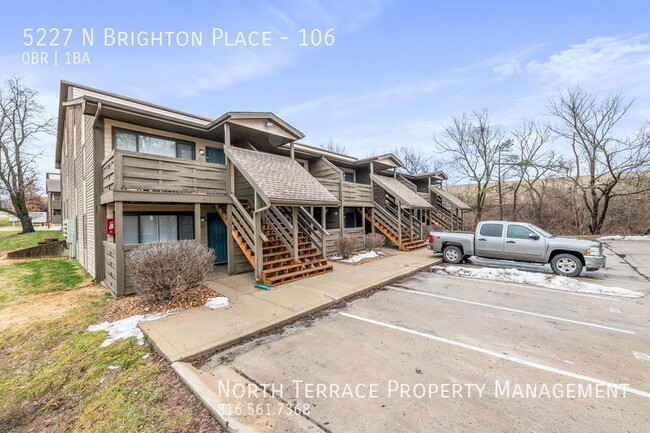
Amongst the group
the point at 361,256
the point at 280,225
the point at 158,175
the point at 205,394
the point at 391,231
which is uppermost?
the point at 158,175

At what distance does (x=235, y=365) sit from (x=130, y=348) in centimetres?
194

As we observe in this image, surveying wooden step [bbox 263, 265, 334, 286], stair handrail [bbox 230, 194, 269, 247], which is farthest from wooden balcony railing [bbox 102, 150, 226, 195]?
wooden step [bbox 263, 265, 334, 286]

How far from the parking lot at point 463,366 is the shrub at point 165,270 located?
8.87 ft

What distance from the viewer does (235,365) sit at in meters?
3.74

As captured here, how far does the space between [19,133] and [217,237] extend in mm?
26372

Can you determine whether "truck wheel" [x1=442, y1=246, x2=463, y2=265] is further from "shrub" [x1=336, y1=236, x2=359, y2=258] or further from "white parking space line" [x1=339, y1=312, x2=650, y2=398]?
"white parking space line" [x1=339, y1=312, x2=650, y2=398]

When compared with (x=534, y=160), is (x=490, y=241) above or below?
below

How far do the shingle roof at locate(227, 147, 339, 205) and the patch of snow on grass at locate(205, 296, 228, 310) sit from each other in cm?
276

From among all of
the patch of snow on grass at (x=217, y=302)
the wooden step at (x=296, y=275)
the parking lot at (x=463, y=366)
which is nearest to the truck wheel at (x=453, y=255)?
the parking lot at (x=463, y=366)

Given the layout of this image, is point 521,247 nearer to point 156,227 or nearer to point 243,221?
point 243,221

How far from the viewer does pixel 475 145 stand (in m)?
25.8

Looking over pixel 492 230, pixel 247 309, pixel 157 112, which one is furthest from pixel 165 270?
pixel 492 230

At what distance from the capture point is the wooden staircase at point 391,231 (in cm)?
1417

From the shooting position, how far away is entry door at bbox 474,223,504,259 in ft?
31.7
